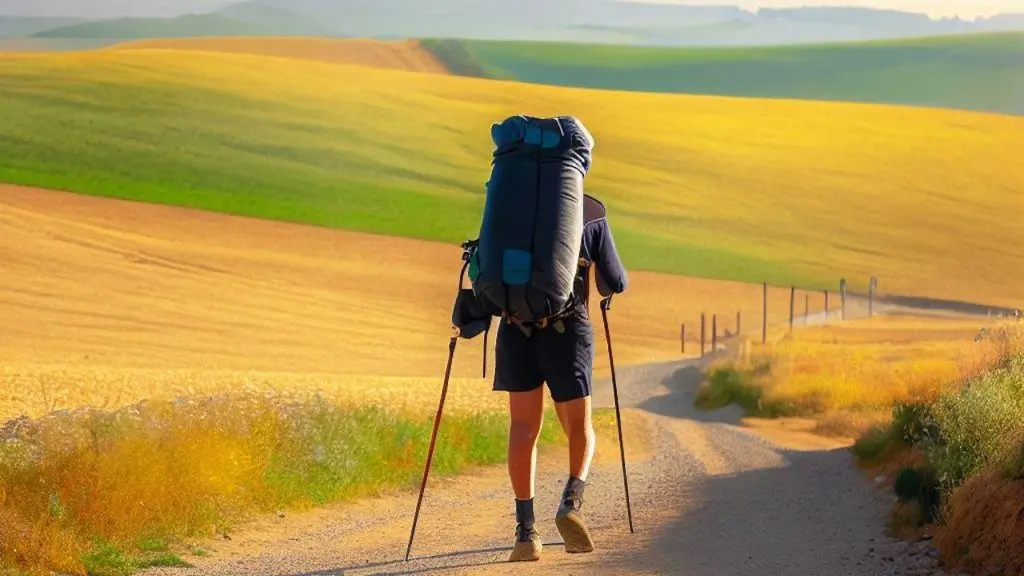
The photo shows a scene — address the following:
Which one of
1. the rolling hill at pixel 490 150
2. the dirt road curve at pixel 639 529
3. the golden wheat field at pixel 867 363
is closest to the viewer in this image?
the dirt road curve at pixel 639 529

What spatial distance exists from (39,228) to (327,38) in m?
51.8

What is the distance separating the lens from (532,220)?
8.20m

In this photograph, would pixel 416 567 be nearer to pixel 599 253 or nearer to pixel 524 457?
pixel 524 457

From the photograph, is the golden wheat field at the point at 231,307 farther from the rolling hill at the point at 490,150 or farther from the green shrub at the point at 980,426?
the green shrub at the point at 980,426

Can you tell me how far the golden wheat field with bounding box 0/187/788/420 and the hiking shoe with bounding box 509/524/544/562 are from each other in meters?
10.4

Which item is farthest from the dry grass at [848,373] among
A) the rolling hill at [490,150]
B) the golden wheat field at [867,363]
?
the rolling hill at [490,150]

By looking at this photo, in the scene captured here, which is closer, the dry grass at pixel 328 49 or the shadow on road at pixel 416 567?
the shadow on road at pixel 416 567

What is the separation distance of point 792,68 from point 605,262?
97.0m

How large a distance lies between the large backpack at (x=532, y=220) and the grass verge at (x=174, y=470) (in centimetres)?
248

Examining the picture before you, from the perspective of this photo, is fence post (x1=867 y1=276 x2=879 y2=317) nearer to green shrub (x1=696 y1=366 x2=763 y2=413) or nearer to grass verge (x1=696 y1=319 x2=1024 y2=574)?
green shrub (x1=696 y1=366 x2=763 y2=413)

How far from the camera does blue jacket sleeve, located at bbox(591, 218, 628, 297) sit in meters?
8.65

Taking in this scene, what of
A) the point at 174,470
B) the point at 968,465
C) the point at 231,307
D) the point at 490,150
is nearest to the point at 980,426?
the point at 968,465

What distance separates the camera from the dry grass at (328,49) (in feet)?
297

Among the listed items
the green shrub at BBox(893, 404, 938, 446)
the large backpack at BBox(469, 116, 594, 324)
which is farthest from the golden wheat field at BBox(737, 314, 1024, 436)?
the large backpack at BBox(469, 116, 594, 324)
